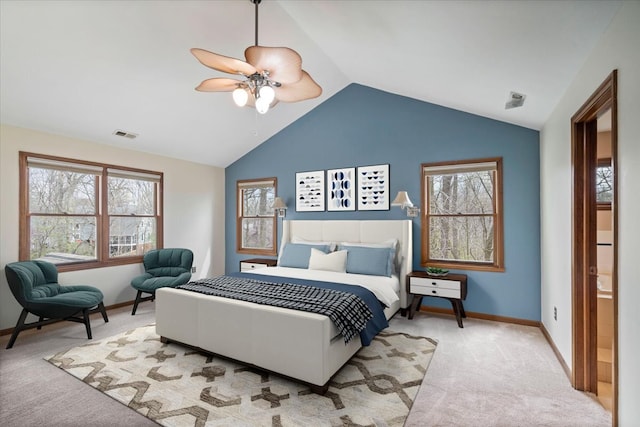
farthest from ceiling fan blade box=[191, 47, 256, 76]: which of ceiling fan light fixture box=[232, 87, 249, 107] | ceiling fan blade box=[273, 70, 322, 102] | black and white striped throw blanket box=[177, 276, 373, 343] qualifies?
black and white striped throw blanket box=[177, 276, 373, 343]

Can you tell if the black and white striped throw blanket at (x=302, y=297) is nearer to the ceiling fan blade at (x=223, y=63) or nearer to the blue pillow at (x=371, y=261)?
the blue pillow at (x=371, y=261)

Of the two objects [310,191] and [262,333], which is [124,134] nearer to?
[310,191]

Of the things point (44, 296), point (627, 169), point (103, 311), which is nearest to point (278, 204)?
point (103, 311)

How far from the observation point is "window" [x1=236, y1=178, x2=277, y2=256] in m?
5.55

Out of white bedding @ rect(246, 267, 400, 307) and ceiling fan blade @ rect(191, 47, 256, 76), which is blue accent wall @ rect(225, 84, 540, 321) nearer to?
white bedding @ rect(246, 267, 400, 307)

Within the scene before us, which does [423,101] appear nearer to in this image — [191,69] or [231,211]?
[191,69]

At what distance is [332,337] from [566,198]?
2267 millimetres

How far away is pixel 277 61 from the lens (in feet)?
6.75

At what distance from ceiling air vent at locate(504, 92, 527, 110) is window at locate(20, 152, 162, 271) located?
493cm

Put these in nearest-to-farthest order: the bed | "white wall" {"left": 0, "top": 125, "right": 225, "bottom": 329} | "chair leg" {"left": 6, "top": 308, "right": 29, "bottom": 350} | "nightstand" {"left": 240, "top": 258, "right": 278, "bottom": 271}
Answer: the bed
"chair leg" {"left": 6, "top": 308, "right": 29, "bottom": 350}
"white wall" {"left": 0, "top": 125, "right": 225, "bottom": 329}
"nightstand" {"left": 240, "top": 258, "right": 278, "bottom": 271}

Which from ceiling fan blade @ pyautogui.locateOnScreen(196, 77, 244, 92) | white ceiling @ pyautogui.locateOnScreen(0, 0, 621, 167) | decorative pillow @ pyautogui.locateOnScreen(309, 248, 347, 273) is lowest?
decorative pillow @ pyautogui.locateOnScreen(309, 248, 347, 273)

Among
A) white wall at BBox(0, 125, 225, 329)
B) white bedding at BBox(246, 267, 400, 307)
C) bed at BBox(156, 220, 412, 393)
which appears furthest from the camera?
white wall at BBox(0, 125, 225, 329)

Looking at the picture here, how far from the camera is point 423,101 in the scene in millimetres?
4145

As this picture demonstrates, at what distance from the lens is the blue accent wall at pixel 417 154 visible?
3.63 metres
